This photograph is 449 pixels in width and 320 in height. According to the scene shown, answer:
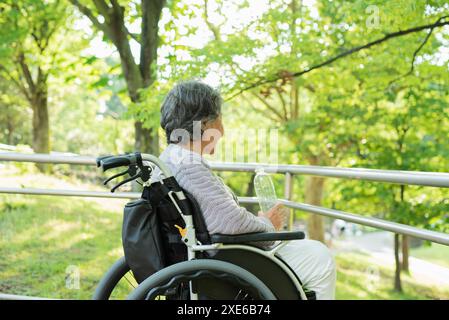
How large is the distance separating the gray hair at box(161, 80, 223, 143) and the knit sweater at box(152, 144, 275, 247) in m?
0.12

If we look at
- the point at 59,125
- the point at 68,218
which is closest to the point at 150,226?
the point at 68,218

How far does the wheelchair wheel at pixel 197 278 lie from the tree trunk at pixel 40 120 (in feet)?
34.9

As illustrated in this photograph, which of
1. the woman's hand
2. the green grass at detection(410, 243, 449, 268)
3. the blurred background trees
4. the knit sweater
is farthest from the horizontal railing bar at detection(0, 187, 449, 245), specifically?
the green grass at detection(410, 243, 449, 268)

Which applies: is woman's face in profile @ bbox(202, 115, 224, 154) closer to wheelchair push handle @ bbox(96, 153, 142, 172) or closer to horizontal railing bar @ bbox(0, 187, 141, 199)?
wheelchair push handle @ bbox(96, 153, 142, 172)

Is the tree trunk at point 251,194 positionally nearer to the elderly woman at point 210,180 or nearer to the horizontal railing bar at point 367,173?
the horizontal railing bar at point 367,173

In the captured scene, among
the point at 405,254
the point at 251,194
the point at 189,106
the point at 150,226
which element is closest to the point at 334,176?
the point at 189,106

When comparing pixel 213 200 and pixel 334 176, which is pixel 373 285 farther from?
pixel 213 200

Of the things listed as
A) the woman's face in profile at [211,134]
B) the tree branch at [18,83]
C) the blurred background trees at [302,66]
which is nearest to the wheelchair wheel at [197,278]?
the woman's face in profile at [211,134]

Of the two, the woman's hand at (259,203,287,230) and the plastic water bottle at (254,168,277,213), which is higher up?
the plastic water bottle at (254,168,277,213)

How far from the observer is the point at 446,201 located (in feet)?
25.0

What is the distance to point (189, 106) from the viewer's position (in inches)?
64.7

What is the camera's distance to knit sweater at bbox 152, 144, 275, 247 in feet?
5.13
